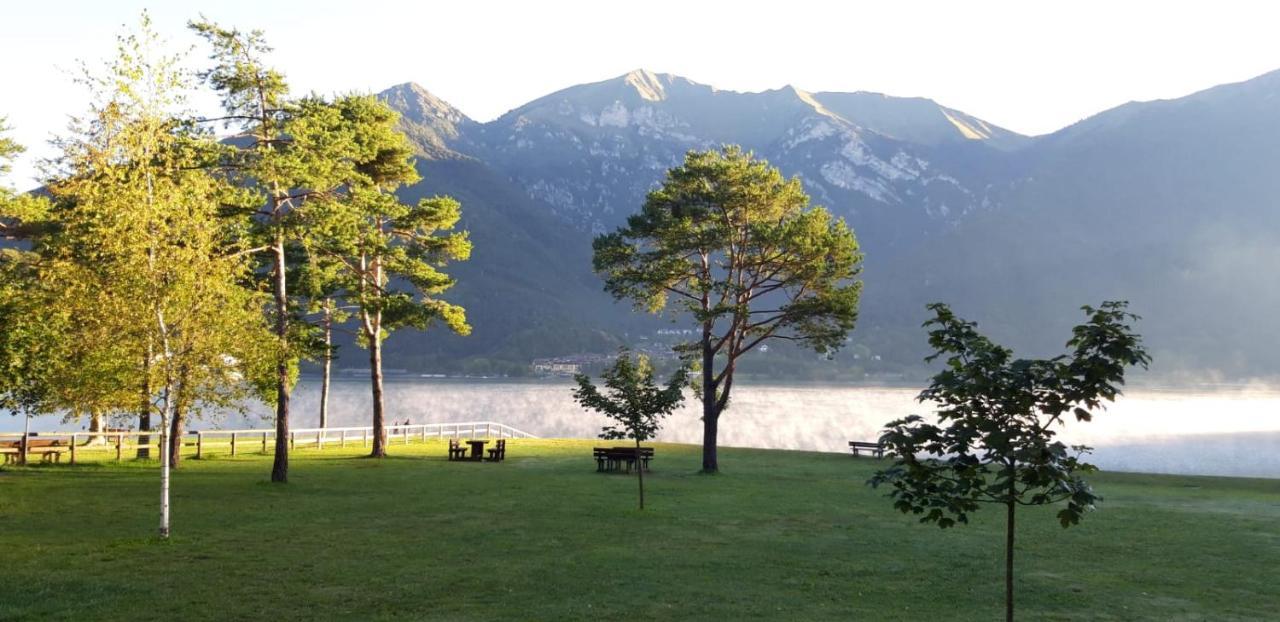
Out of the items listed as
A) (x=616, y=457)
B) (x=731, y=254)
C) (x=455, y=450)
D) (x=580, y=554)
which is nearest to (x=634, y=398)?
(x=580, y=554)

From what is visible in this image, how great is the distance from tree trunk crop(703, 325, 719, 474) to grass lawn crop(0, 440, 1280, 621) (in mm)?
6288

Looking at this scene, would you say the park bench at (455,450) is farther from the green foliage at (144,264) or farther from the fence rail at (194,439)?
the green foliage at (144,264)

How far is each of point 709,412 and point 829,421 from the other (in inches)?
2709

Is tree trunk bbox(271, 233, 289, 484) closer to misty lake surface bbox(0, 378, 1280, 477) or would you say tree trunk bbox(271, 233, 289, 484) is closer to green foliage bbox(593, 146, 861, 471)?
green foliage bbox(593, 146, 861, 471)

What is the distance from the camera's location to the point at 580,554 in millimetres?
17000

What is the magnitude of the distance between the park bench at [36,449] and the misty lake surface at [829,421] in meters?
9.16

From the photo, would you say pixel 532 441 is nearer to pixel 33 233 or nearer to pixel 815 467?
pixel 815 467

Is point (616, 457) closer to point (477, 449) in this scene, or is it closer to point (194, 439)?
point (477, 449)

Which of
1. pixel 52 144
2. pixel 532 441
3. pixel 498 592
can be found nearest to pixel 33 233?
pixel 52 144

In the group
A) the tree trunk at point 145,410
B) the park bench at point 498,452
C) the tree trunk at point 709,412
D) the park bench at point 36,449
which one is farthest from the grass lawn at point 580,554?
the park bench at point 498,452

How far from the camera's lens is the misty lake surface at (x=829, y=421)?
69.0 meters

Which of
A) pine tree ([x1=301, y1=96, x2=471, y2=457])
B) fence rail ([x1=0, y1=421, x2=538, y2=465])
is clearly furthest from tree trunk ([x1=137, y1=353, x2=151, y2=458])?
pine tree ([x1=301, y1=96, x2=471, y2=457])

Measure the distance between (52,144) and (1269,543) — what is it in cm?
3403

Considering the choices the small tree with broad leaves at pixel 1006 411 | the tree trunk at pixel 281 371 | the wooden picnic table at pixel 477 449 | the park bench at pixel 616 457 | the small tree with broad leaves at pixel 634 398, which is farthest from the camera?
the wooden picnic table at pixel 477 449
